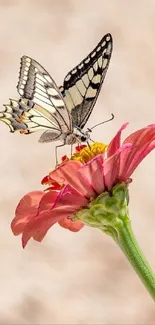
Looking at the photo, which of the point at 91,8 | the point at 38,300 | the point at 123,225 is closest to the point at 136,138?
the point at 123,225

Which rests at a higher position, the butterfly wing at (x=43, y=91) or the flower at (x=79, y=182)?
the butterfly wing at (x=43, y=91)

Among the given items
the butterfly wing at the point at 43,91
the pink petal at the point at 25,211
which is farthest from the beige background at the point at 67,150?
the pink petal at the point at 25,211

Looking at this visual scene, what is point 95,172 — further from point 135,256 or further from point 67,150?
point 67,150

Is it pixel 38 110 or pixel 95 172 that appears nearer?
pixel 95 172

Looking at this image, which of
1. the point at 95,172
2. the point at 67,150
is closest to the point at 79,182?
the point at 95,172

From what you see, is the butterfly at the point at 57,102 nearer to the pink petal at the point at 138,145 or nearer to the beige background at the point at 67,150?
the pink petal at the point at 138,145

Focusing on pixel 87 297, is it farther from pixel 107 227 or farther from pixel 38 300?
pixel 107 227

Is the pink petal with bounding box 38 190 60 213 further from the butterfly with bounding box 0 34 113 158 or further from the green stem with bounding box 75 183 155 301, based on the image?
the butterfly with bounding box 0 34 113 158
